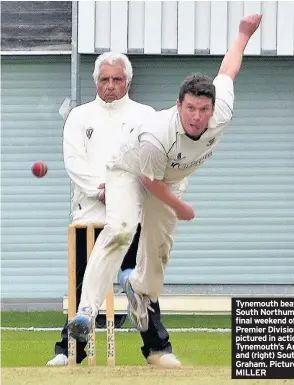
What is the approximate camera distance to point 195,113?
7152 millimetres

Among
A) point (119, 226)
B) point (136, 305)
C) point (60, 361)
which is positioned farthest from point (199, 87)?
point (60, 361)

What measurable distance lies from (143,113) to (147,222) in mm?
925

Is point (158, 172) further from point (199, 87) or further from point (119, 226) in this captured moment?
point (199, 87)

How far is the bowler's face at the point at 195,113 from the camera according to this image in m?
7.16

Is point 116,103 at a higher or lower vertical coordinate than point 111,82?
lower

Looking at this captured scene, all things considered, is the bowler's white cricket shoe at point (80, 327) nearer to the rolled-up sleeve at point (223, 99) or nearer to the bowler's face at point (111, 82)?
the rolled-up sleeve at point (223, 99)

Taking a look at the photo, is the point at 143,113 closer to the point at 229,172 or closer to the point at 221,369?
the point at 221,369

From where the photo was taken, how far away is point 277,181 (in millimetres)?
16328

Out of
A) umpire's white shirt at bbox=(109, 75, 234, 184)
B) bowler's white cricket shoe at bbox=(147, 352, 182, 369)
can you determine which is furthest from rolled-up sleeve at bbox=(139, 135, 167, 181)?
Result: bowler's white cricket shoe at bbox=(147, 352, 182, 369)

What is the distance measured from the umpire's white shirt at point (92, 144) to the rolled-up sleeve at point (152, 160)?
3.75 feet

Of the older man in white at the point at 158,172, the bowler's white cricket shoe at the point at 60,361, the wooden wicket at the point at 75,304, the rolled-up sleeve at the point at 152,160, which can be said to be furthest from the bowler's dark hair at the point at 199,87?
the bowler's white cricket shoe at the point at 60,361

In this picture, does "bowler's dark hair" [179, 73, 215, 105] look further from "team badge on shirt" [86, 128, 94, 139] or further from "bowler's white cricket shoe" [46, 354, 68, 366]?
"bowler's white cricket shoe" [46, 354, 68, 366]

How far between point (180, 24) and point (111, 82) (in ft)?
21.9

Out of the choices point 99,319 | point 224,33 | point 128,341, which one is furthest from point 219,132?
point 224,33
